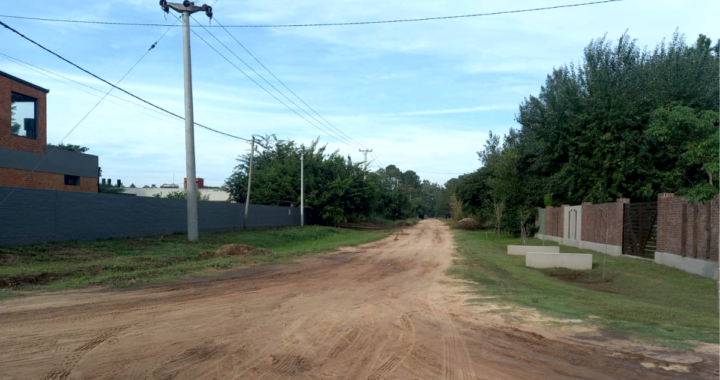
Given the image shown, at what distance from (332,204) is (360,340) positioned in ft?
143

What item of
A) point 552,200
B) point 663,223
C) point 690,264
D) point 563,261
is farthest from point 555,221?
point 690,264

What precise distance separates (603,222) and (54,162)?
98.0 ft

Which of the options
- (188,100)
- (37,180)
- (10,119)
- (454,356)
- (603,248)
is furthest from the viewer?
(37,180)

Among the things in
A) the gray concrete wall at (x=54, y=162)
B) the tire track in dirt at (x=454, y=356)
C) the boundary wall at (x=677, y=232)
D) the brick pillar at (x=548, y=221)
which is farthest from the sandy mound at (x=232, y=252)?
the brick pillar at (x=548, y=221)

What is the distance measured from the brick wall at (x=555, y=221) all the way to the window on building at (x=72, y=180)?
100 ft

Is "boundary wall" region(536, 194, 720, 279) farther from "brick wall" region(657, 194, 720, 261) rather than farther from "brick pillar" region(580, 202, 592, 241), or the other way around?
"brick pillar" region(580, 202, 592, 241)

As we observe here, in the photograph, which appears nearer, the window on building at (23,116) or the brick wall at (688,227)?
the brick wall at (688,227)

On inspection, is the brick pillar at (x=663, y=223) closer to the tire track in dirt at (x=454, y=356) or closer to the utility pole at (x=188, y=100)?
the tire track in dirt at (x=454, y=356)

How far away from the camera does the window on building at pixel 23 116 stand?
27.8 metres

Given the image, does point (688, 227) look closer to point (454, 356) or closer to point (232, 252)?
point (454, 356)

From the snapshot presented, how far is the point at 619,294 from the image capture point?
45.9 ft

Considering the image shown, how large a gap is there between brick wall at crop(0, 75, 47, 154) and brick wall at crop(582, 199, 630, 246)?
28137 mm

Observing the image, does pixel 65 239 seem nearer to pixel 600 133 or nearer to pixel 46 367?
pixel 46 367

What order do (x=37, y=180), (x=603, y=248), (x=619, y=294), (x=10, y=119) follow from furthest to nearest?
(x=37, y=180) < (x=10, y=119) < (x=603, y=248) < (x=619, y=294)
